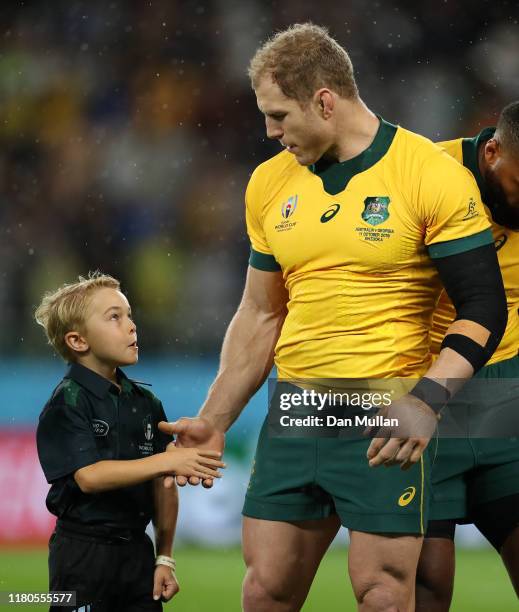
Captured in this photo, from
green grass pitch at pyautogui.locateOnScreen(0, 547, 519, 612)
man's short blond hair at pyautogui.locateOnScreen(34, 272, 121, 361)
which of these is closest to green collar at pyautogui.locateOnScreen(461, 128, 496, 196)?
man's short blond hair at pyautogui.locateOnScreen(34, 272, 121, 361)

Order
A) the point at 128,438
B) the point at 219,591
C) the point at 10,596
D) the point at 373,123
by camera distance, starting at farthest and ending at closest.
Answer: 1. the point at 219,591
2. the point at 10,596
3. the point at 128,438
4. the point at 373,123

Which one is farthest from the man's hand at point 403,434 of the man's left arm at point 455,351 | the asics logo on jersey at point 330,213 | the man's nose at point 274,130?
the man's nose at point 274,130

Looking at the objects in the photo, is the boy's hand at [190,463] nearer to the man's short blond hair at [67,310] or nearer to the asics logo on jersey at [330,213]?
the man's short blond hair at [67,310]

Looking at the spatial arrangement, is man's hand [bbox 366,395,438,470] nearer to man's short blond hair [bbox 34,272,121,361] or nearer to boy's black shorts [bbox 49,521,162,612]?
boy's black shorts [bbox 49,521,162,612]

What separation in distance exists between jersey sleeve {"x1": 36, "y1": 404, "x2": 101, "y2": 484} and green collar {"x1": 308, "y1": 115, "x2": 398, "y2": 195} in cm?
94

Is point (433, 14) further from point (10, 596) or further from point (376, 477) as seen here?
point (376, 477)

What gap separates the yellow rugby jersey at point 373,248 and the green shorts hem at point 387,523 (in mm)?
353

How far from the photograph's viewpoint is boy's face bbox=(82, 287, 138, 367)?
341cm

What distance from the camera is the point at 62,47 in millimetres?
9477

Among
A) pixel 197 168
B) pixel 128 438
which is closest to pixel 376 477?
pixel 128 438

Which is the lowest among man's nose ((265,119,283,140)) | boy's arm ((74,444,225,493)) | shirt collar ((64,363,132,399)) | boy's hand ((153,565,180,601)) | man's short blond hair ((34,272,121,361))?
boy's hand ((153,565,180,601))

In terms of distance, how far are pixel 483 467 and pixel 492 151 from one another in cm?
91

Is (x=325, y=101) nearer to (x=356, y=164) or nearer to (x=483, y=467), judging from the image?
(x=356, y=164)

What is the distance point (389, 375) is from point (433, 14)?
6537 mm
